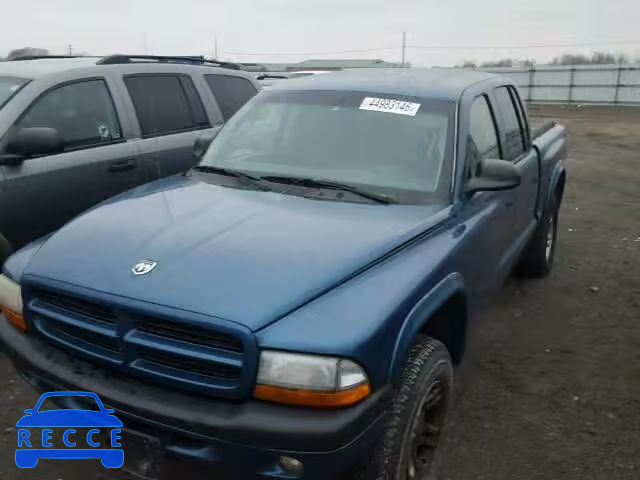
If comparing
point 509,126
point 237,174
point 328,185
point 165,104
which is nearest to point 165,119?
point 165,104

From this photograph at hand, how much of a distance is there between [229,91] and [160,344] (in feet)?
13.8

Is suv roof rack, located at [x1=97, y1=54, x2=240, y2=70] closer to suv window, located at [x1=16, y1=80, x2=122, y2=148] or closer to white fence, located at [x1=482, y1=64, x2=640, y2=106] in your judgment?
suv window, located at [x1=16, y1=80, x2=122, y2=148]

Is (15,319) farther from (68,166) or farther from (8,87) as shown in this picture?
(8,87)

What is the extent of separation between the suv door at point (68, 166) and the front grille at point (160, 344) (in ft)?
6.14

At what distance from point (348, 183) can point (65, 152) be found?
240cm

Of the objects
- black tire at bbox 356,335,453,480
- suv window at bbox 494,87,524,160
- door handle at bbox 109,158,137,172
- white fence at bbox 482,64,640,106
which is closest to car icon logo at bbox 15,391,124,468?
black tire at bbox 356,335,453,480

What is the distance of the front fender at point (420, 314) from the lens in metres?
2.22

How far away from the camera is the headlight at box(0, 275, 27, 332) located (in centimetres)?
262

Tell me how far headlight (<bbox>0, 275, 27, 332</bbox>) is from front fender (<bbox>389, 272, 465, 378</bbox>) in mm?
1613

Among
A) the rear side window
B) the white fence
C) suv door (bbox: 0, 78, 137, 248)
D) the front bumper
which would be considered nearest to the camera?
the front bumper

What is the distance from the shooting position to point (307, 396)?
2014mm

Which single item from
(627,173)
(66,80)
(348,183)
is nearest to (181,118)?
(66,80)

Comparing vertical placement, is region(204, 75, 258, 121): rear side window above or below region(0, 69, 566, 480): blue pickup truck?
above

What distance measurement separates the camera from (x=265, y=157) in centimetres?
348
